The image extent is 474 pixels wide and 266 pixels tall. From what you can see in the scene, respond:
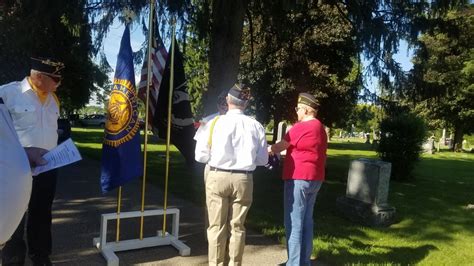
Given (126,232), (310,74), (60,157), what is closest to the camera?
(60,157)

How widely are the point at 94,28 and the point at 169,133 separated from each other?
398 centimetres

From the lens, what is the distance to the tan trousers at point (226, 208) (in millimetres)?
4375

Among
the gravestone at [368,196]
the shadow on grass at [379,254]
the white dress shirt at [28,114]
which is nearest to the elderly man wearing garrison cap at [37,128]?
the white dress shirt at [28,114]

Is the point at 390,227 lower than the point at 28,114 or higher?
lower

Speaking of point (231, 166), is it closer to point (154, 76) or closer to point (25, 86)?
point (154, 76)

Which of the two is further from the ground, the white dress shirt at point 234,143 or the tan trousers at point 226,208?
the white dress shirt at point 234,143

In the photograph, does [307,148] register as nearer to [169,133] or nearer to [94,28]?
[169,133]

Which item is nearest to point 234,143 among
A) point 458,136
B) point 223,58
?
point 223,58

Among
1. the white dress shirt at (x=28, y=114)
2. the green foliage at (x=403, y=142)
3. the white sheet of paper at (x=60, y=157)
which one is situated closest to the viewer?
the white sheet of paper at (x=60, y=157)

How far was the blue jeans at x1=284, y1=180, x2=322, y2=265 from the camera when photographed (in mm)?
4637

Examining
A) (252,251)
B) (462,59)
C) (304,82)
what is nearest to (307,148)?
(252,251)

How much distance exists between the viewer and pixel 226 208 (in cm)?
450

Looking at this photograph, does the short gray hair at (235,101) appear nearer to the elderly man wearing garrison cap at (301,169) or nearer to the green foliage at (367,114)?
the elderly man wearing garrison cap at (301,169)

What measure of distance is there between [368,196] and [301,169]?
3735 mm
